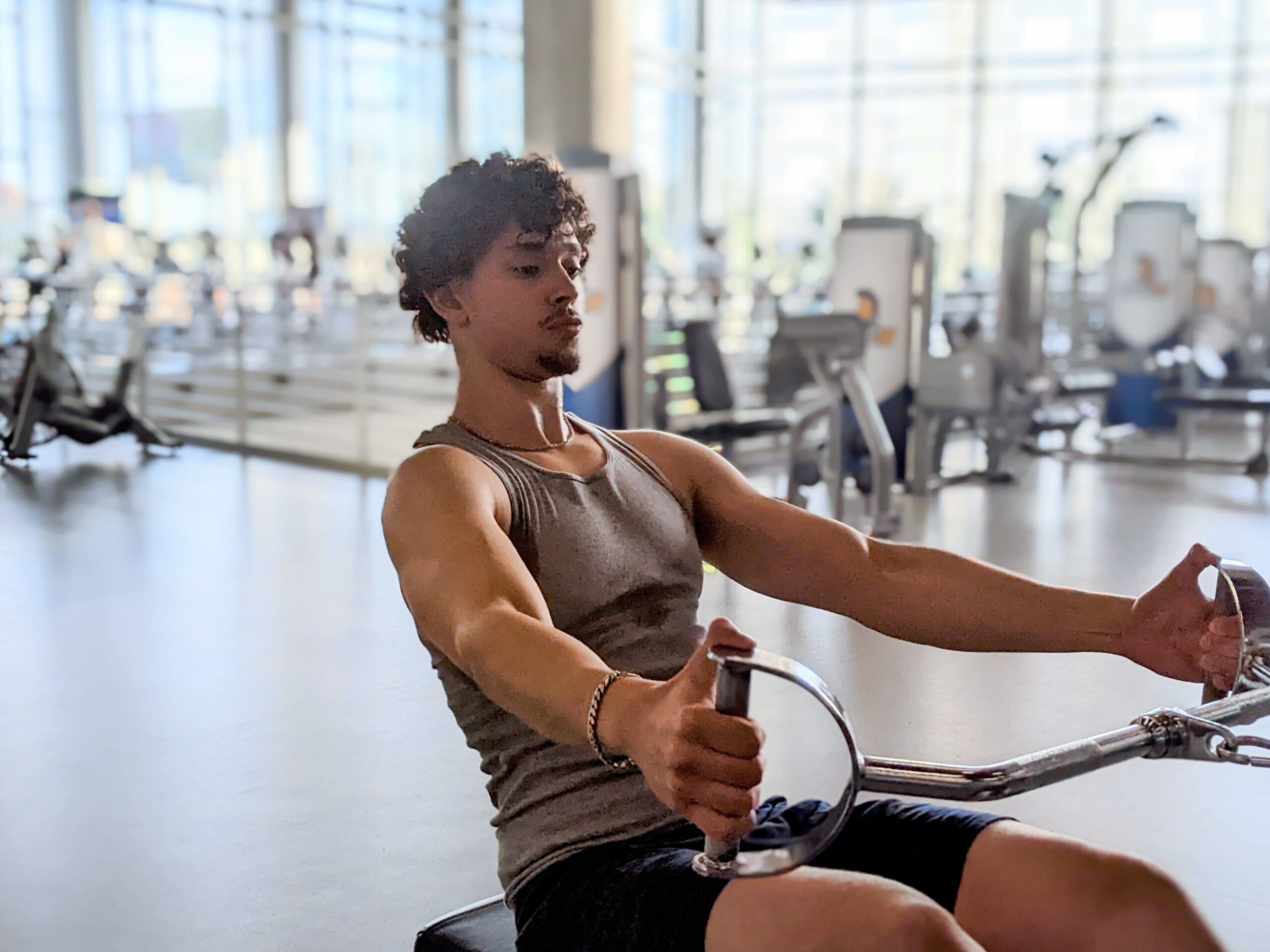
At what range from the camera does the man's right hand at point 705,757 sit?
0.84 meters

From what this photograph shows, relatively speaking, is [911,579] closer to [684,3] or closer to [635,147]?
[635,147]

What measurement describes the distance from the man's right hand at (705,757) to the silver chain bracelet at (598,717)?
8cm

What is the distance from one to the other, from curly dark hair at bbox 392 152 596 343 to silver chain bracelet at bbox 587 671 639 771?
0.51 m

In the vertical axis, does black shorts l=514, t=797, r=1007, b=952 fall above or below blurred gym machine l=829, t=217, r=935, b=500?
below

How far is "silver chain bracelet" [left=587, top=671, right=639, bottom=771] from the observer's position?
949 millimetres

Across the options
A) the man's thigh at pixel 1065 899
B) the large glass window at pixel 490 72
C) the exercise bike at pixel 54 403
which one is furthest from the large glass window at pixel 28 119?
the man's thigh at pixel 1065 899

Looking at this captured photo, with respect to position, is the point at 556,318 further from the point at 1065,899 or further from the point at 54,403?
the point at 54,403

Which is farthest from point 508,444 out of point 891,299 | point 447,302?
point 891,299

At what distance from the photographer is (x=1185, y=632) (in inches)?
48.0

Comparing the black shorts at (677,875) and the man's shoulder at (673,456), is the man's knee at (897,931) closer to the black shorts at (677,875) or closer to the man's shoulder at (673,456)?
the black shorts at (677,875)

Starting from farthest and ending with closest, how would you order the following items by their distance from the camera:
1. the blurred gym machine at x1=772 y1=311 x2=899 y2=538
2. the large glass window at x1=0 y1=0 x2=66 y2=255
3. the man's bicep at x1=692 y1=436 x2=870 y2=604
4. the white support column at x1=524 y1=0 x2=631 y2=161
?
1. the large glass window at x1=0 y1=0 x2=66 y2=255
2. the white support column at x1=524 y1=0 x2=631 y2=161
3. the blurred gym machine at x1=772 y1=311 x2=899 y2=538
4. the man's bicep at x1=692 y1=436 x2=870 y2=604

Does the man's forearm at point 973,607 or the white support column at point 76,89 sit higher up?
the white support column at point 76,89

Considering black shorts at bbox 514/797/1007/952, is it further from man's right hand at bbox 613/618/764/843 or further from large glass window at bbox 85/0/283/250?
large glass window at bbox 85/0/283/250

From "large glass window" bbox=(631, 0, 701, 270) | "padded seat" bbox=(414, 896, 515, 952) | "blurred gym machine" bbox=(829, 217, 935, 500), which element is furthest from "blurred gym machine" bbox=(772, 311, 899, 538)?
"large glass window" bbox=(631, 0, 701, 270)
